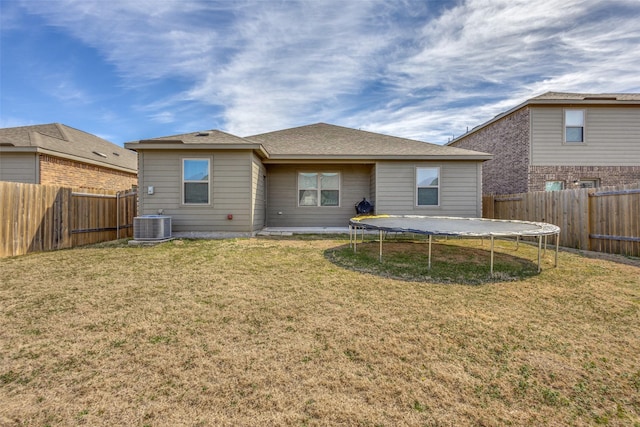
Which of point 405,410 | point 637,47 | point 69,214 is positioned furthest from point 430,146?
point 69,214

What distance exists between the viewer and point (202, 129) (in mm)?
9289

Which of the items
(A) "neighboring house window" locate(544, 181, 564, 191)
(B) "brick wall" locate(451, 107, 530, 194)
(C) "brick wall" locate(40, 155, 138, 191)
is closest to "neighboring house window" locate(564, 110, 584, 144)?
(B) "brick wall" locate(451, 107, 530, 194)

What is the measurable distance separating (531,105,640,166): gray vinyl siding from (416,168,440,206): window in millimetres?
4484

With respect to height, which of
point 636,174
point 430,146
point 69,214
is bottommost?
point 69,214

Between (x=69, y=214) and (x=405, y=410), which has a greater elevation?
(x=69, y=214)

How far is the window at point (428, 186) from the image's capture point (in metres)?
9.49

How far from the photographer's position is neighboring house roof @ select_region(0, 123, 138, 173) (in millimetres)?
9117

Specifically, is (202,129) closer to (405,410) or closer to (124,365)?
(124,365)

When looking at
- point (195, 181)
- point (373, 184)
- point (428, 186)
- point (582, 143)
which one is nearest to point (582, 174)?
point (582, 143)

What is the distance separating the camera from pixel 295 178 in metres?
10.2

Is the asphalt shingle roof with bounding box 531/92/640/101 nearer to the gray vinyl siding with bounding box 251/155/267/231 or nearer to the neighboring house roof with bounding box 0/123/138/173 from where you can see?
the gray vinyl siding with bounding box 251/155/267/231

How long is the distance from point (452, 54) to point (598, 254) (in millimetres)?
7092

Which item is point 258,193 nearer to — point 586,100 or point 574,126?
point 574,126

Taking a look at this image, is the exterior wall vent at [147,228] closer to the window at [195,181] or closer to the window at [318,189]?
the window at [195,181]
